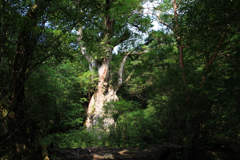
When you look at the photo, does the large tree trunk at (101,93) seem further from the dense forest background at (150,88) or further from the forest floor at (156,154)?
the forest floor at (156,154)

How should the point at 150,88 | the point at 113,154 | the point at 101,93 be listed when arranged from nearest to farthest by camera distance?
the point at 113,154 < the point at 150,88 < the point at 101,93

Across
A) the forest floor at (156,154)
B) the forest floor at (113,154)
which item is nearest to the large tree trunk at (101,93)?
the forest floor at (113,154)

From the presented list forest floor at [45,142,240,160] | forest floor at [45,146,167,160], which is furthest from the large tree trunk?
forest floor at [45,142,240,160]

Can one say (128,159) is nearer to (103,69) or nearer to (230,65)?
(230,65)

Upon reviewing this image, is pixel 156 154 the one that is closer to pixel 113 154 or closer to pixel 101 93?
pixel 113 154

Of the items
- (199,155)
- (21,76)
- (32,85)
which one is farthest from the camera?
(32,85)

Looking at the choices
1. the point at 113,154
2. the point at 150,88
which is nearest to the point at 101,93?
the point at 150,88

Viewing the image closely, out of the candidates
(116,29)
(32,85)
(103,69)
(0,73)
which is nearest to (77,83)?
(103,69)

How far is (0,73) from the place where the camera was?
4715 mm

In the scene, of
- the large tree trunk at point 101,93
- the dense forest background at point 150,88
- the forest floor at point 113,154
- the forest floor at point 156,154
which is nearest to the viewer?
the dense forest background at point 150,88

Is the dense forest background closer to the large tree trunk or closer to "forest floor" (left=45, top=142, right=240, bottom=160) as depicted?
"forest floor" (left=45, top=142, right=240, bottom=160)

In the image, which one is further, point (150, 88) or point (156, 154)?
point (150, 88)

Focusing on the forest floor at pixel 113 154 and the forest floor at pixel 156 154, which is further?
the forest floor at pixel 113 154

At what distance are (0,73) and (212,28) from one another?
19.7ft
